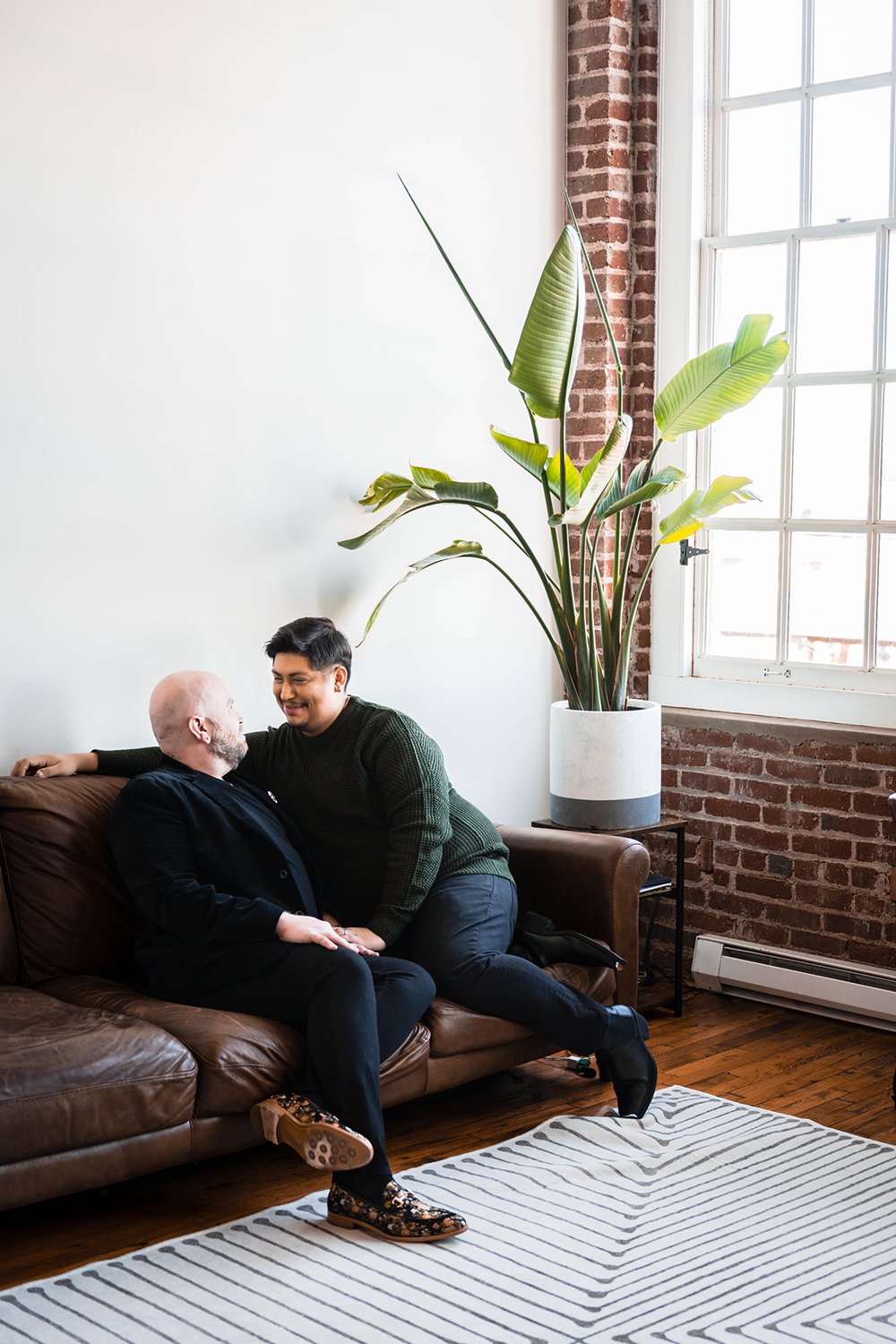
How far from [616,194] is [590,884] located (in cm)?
244

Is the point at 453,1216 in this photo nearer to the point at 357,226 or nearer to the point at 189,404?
the point at 189,404

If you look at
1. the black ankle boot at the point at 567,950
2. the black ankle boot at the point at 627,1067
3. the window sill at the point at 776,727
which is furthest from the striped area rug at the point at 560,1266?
the window sill at the point at 776,727

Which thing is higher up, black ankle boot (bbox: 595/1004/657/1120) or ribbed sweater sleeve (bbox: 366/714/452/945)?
ribbed sweater sleeve (bbox: 366/714/452/945)

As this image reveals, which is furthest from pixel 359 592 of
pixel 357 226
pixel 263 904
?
pixel 263 904

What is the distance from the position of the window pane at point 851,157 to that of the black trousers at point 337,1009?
9.42ft

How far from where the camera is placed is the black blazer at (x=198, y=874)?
10.6 ft

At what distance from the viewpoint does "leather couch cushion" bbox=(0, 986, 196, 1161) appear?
2.74 m

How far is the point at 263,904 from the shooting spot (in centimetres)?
329

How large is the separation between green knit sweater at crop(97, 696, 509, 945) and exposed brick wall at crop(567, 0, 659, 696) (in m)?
1.55

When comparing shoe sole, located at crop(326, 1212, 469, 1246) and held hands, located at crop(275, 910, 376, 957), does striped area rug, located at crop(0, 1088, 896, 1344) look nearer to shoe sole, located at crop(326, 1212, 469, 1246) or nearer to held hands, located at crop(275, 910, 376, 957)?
shoe sole, located at crop(326, 1212, 469, 1246)

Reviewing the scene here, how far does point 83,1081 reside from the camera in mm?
2820

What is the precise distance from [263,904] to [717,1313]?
1.29 m

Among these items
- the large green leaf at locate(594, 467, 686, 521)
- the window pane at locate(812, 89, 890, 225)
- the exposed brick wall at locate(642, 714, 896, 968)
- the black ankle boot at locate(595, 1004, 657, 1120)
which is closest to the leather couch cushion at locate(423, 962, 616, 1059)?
the black ankle boot at locate(595, 1004, 657, 1120)

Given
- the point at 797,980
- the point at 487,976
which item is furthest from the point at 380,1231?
the point at 797,980
